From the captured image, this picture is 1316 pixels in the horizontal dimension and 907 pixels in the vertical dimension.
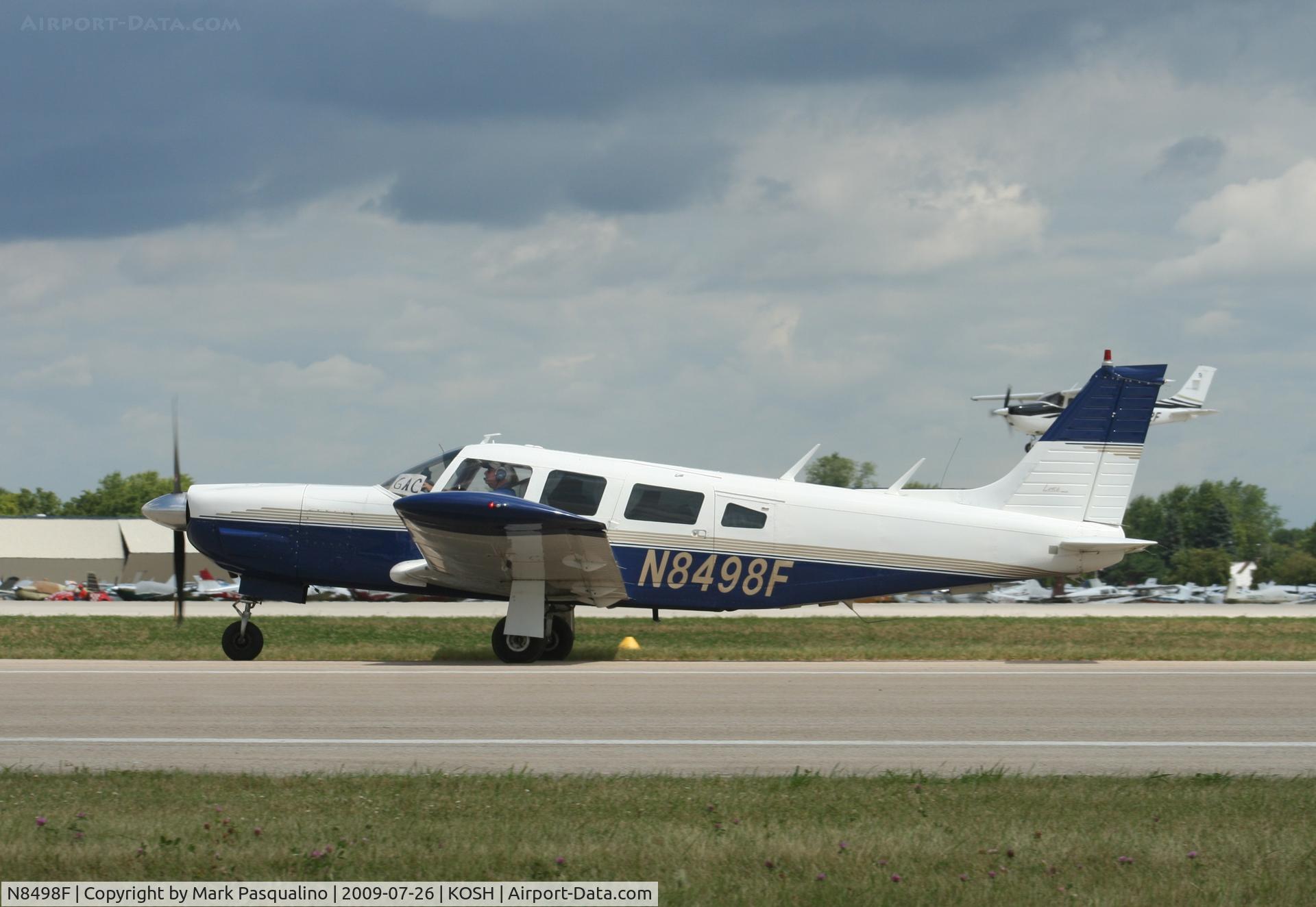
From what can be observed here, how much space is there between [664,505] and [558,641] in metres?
2.06

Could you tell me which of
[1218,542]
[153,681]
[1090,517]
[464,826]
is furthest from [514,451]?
[1218,542]

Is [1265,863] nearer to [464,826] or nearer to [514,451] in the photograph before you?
[464,826]

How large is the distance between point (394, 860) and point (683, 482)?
343 inches

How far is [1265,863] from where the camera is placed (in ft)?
15.8

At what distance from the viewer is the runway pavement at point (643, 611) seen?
2641 centimetres

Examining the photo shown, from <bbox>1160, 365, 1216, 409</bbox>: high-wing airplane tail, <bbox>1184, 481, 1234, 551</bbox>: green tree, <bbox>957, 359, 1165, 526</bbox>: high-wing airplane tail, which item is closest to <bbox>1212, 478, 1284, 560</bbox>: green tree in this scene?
<bbox>1184, 481, 1234, 551</bbox>: green tree

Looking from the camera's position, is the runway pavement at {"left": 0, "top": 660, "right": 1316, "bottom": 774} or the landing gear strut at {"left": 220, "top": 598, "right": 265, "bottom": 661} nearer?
the runway pavement at {"left": 0, "top": 660, "right": 1316, "bottom": 774}

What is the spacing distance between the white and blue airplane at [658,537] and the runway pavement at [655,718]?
3.72ft

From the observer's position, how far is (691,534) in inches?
517

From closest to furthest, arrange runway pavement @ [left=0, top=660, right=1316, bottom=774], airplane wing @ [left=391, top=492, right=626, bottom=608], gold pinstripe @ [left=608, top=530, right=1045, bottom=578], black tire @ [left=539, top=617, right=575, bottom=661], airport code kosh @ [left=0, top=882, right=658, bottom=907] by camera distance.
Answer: airport code kosh @ [left=0, top=882, right=658, bottom=907], runway pavement @ [left=0, top=660, right=1316, bottom=774], airplane wing @ [left=391, top=492, right=626, bottom=608], gold pinstripe @ [left=608, top=530, right=1045, bottom=578], black tire @ [left=539, top=617, right=575, bottom=661]

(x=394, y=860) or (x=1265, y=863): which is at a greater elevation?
(x=1265, y=863)

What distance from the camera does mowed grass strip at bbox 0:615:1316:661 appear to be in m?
14.6

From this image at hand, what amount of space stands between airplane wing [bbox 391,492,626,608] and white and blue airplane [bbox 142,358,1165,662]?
44 mm

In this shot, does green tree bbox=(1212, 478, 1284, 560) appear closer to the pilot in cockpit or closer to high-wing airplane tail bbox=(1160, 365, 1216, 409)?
high-wing airplane tail bbox=(1160, 365, 1216, 409)
